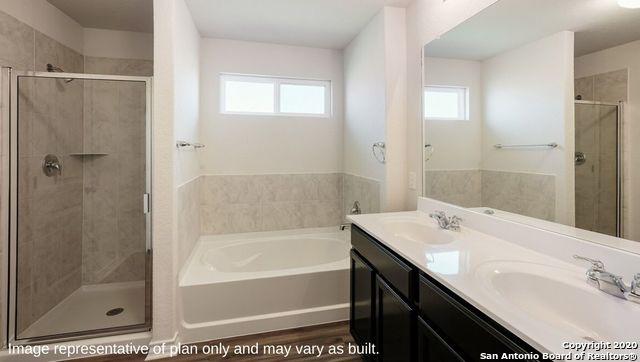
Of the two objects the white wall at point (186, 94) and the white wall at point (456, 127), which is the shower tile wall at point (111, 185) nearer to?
the white wall at point (186, 94)

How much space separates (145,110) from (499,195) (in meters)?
2.30

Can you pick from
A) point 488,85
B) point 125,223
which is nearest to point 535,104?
point 488,85

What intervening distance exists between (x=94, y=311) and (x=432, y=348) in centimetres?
253

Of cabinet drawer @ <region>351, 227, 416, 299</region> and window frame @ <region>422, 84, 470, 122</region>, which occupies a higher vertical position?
window frame @ <region>422, 84, 470, 122</region>

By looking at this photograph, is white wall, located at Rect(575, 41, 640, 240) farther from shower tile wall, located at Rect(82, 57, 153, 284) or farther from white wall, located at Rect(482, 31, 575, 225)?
shower tile wall, located at Rect(82, 57, 153, 284)

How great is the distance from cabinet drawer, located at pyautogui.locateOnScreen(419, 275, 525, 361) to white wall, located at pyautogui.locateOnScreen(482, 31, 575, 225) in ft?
2.24

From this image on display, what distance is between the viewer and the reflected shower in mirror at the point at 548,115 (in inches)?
42.9

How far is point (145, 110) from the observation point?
2082mm

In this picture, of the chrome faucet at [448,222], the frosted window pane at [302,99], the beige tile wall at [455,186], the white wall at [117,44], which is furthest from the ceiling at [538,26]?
the white wall at [117,44]

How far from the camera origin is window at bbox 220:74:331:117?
10.3 feet

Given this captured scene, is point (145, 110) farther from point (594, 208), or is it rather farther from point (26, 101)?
point (594, 208)

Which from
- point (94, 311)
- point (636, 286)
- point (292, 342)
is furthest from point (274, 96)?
point (636, 286)

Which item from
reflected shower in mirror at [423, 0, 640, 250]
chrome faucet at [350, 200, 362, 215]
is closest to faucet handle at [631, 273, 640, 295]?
reflected shower in mirror at [423, 0, 640, 250]

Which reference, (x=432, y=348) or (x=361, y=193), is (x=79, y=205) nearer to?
(x=361, y=193)
